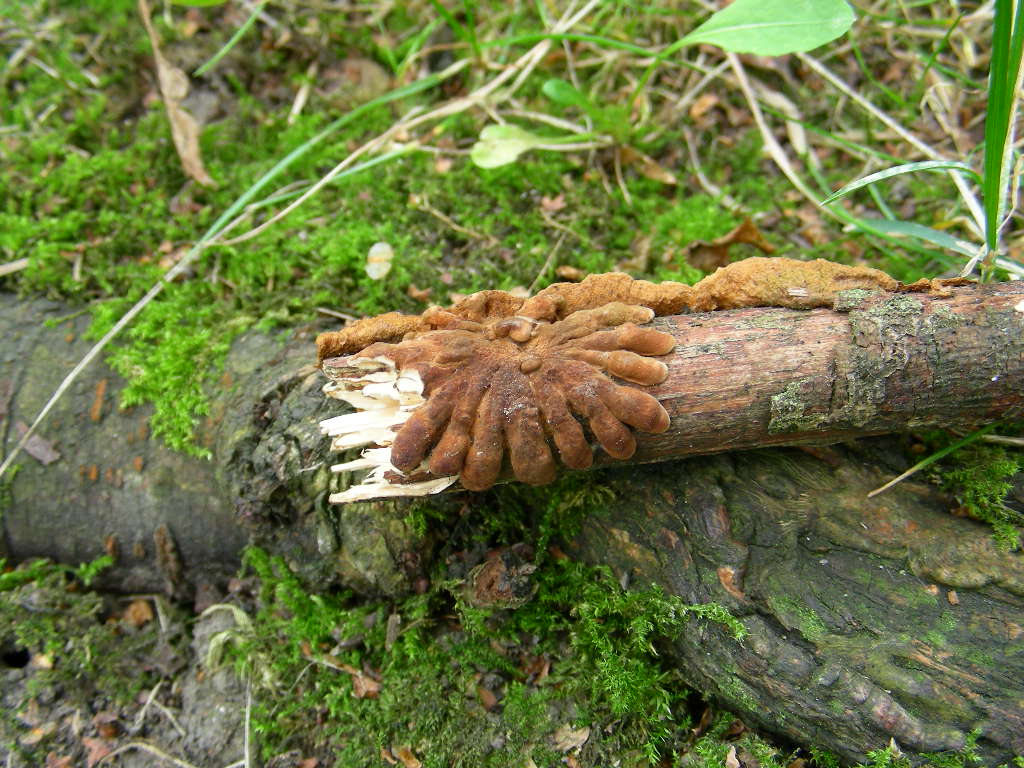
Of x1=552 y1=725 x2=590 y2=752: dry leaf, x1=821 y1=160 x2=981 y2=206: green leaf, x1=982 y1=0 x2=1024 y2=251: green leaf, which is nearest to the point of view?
x1=982 y1=0 x2=1024 y2=251: green leaf

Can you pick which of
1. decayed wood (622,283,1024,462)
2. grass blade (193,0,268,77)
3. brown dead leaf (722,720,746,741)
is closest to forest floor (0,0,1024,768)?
brown dead leaf (722,720,746,741)

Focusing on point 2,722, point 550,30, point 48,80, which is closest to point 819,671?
point 2,722

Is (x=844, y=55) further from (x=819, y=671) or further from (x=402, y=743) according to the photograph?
(x=402, y=743)

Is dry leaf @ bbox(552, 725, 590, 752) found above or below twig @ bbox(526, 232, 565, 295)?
below

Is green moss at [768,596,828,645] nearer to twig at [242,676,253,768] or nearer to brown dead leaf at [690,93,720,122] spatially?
twig at [242,676,253,768]

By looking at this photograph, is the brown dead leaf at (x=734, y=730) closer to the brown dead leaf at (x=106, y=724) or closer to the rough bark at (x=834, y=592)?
the rough bark at (x=834, y=592)

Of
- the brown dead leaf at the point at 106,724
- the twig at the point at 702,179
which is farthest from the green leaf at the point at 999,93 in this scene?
the brown dead leaf at the point at 106,724

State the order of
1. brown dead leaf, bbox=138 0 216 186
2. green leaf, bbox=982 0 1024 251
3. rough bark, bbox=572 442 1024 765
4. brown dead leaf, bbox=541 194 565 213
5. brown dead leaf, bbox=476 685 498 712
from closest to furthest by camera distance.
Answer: green leaf, bbox=982 0 1024 251 < rough bark, bbox=572 442 1024 765 < brown dead leaf, bbox=476 685 498 712 < brown dead leaf, bbox=541 194 565 213 < brown dead leaf, bbox=138 0 216 186
